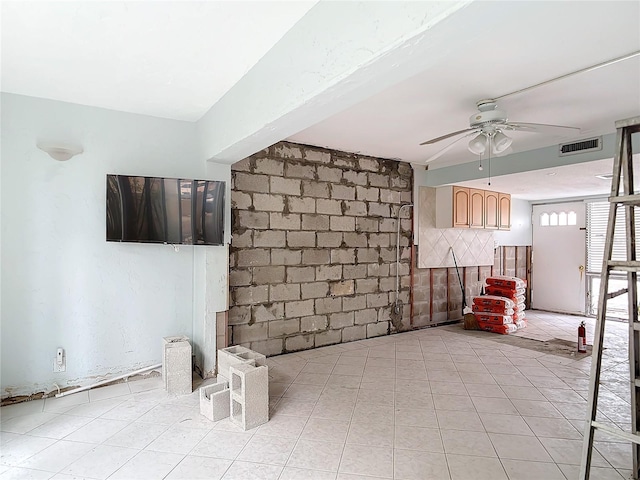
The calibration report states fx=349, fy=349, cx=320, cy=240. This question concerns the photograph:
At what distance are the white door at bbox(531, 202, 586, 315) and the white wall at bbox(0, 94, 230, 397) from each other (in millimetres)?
7041

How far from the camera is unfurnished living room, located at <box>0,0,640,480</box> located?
76.4 inches

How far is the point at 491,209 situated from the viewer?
20.1 ft

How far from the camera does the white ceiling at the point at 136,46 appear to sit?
1918 mm

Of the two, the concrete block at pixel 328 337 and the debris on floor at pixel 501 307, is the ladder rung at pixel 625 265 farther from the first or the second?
the debris on floor at pixel 501 307

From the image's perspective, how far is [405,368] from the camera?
389cm

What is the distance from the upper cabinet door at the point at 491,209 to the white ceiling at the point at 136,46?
4.87m

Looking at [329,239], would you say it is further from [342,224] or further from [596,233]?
[596,233]

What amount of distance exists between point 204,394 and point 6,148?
259cm

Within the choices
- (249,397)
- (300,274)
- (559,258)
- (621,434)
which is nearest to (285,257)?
(300,274)

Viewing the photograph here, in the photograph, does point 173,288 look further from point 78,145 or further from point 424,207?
point 424,207

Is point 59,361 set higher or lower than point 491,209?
lower

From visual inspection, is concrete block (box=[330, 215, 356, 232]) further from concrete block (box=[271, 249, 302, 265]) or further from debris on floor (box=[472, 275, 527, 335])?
debris on floor (box=[472, 275, 527, 335])

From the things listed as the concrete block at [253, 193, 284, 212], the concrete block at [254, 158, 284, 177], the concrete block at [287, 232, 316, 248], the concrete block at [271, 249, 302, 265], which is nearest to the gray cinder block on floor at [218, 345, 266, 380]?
the concrete block at [271, 249, 302, 265]

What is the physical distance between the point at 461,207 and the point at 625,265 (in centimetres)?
404
